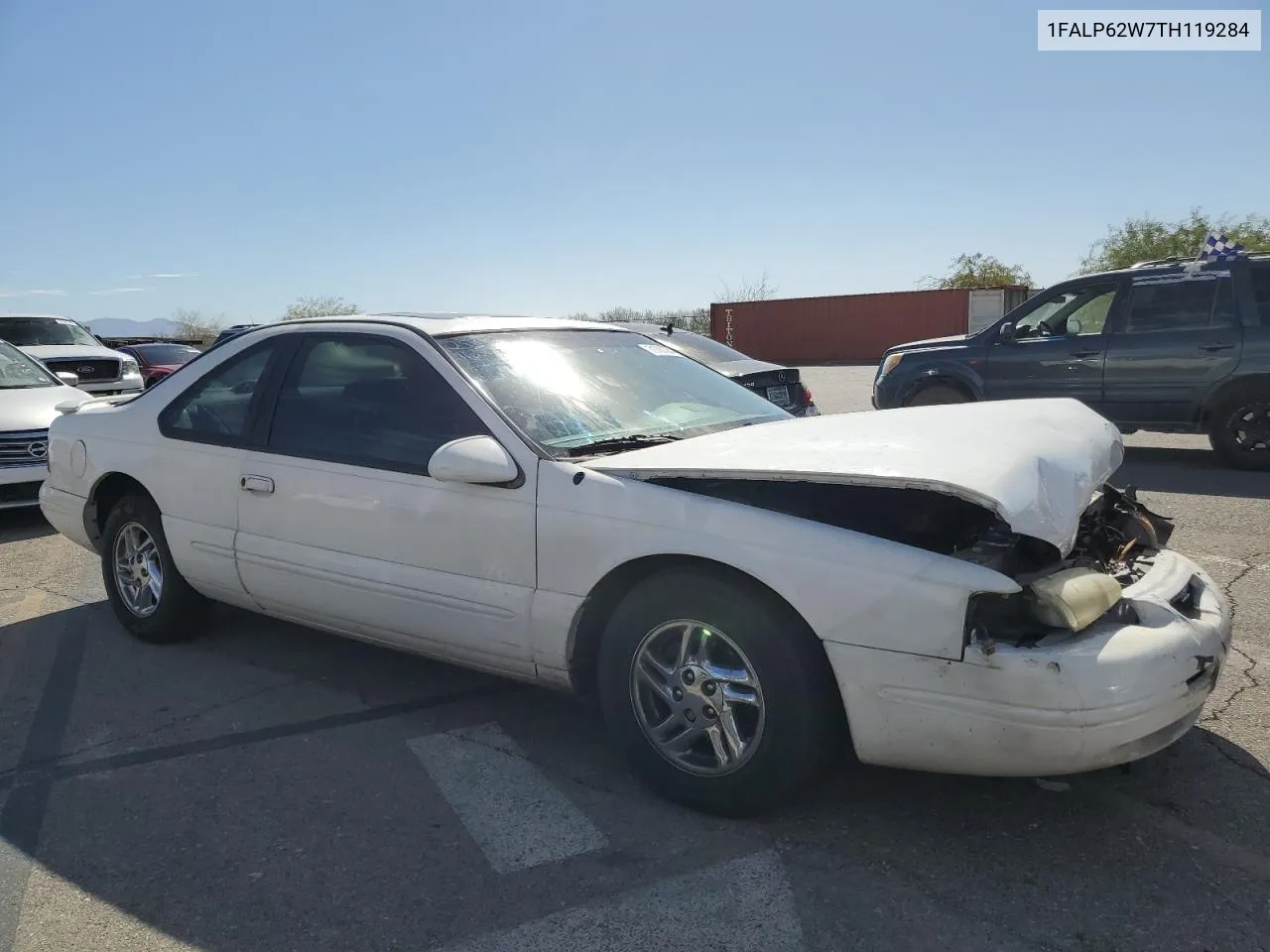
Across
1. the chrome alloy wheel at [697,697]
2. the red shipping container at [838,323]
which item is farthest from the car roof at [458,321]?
the red shipping container at [838,323]

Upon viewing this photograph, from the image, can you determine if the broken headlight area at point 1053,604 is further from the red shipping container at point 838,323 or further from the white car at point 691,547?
the red shipping container at point 838,323

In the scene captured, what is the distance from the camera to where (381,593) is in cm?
373

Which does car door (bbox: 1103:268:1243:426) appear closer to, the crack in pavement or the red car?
the crack in pavement

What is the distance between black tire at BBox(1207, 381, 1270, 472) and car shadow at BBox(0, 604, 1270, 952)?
6363 mm

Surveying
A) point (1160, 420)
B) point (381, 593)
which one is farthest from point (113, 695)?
point (1160, 420)

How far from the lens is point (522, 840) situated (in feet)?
9.73

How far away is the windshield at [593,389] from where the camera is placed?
3.61m

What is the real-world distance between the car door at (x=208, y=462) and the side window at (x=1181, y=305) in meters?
8.00

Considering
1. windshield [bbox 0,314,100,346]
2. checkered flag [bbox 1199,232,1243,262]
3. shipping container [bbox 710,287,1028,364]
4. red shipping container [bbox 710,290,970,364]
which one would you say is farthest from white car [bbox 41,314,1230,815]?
red shipping container [bbox 710,290,970,364]

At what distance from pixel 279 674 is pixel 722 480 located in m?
2.39

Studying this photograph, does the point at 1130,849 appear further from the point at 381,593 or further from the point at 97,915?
the point at 97,915

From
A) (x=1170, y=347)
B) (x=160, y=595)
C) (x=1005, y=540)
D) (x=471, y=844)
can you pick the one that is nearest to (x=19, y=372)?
(x=160, y=595)

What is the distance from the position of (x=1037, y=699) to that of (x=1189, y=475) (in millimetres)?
7437

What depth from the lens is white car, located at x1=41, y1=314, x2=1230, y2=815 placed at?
2650 millimetres
